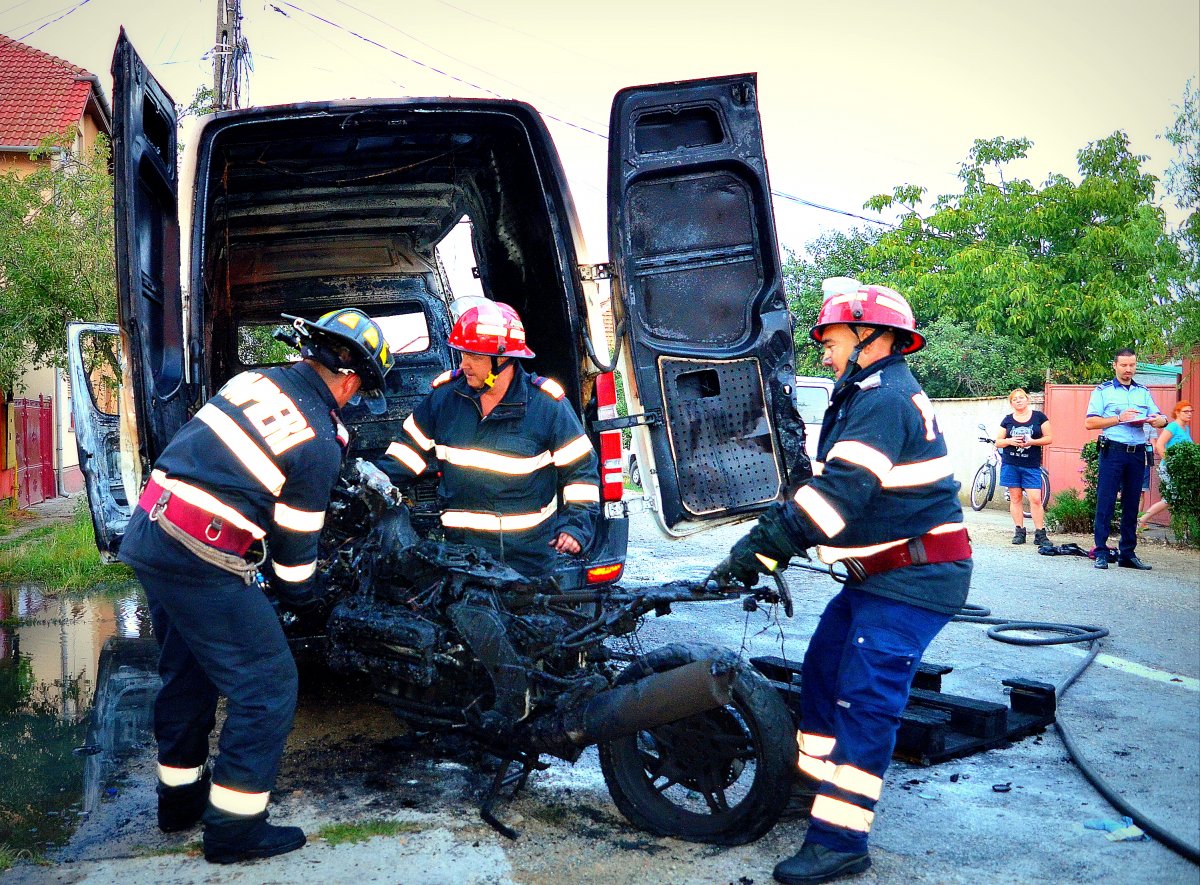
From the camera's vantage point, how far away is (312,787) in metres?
3.79

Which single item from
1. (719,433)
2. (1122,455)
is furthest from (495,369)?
(1122,455)

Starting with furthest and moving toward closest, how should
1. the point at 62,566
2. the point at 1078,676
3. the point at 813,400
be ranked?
the point at 813,400, the point at 62,566, the point at 1078,676

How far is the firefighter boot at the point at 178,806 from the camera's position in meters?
3.40

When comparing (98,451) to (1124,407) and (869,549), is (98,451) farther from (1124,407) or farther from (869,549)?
(1124,407)

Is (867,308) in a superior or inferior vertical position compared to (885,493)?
superior

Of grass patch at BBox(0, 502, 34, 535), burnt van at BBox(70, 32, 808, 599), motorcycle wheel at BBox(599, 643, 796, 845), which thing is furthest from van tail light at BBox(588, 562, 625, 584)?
grass patch at BBox(0, 502, 34, 535)

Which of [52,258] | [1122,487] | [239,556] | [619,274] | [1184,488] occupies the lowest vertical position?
[1184,488]

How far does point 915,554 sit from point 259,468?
80.3 inches

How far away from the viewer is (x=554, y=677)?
11.6ft

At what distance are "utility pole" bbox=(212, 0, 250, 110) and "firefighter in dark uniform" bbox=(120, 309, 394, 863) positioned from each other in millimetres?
13939

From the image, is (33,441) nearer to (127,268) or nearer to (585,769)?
(127,268)

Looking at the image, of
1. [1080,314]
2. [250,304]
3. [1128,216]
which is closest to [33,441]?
[250,304]

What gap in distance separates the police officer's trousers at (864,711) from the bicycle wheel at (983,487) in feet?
36.8

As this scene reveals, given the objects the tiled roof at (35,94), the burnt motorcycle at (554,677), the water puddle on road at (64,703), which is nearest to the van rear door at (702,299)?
the burnt motorcycle at (554,677)
